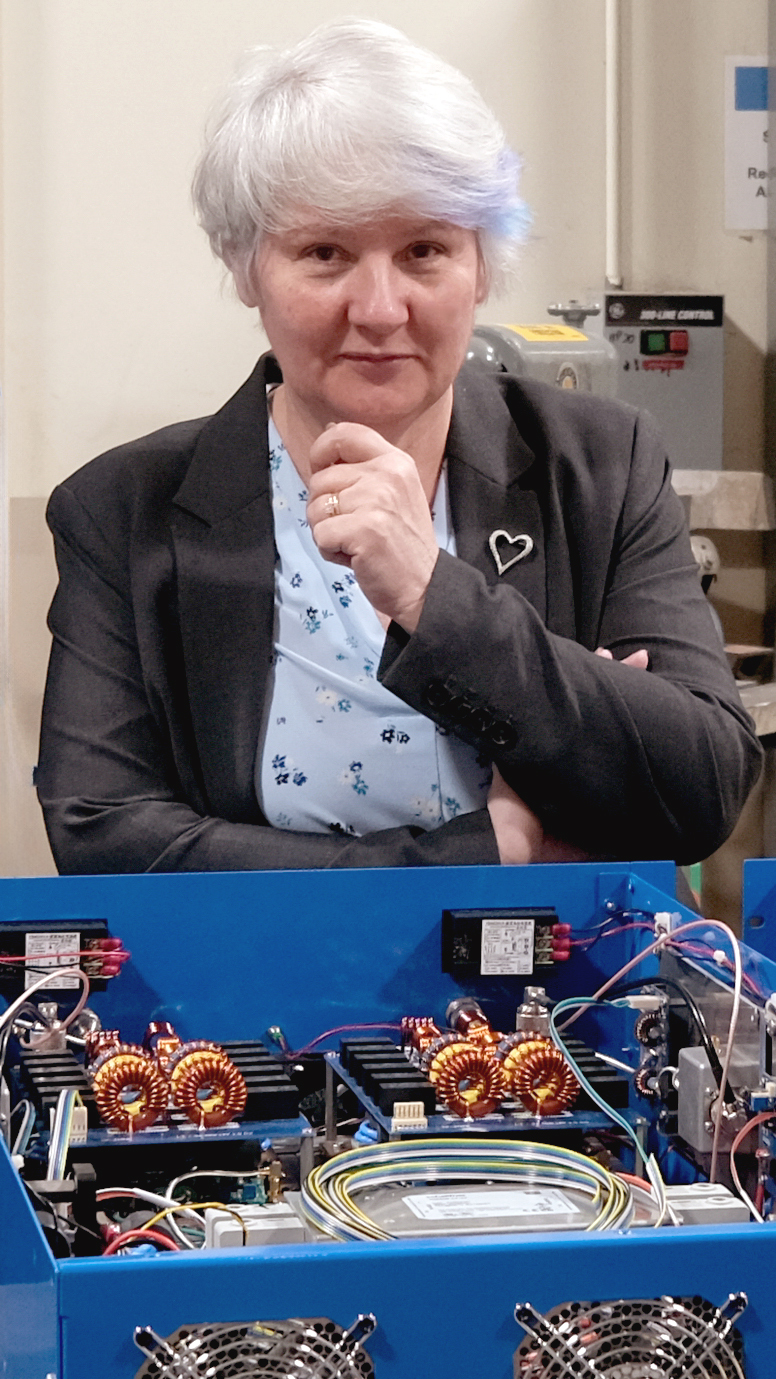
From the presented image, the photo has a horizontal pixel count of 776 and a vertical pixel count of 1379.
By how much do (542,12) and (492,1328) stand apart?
2.84 m

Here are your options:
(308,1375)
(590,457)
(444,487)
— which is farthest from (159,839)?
(308,1375)

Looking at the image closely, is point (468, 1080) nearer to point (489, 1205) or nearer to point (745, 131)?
point (489, 1205)

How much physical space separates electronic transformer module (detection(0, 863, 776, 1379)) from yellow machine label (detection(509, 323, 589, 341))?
1681mm

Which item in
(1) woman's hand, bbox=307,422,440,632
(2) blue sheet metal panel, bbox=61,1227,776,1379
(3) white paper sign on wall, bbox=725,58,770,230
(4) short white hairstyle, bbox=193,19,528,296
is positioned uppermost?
(3) white paper sign on wall, bbox=725,58,770,230

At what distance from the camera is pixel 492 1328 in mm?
660

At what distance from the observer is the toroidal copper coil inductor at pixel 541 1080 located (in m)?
0.95

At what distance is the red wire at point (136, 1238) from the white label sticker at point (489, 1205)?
11cm

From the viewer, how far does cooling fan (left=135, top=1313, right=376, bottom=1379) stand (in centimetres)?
64

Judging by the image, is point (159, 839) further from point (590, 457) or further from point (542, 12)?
point (542, 12)

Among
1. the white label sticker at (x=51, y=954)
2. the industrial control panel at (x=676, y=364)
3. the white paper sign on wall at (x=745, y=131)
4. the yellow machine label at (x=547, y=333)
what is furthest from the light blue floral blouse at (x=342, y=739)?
the white paper sign on wall at (x=745, y=131)

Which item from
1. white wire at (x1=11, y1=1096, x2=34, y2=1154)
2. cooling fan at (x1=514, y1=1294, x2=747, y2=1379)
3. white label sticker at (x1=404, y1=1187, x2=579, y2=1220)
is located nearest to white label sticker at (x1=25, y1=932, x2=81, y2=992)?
white wire at (x1=11, y1=1096, x2=34, y2=1154)

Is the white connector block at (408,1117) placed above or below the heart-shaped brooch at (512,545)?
below

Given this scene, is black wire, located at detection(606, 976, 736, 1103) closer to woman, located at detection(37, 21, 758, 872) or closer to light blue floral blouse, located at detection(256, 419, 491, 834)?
woman, located at detection(37, 21, 758, 872)

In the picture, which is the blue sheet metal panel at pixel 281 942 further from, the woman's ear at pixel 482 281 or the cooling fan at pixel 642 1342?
the woman's ear at pixel 482 281
